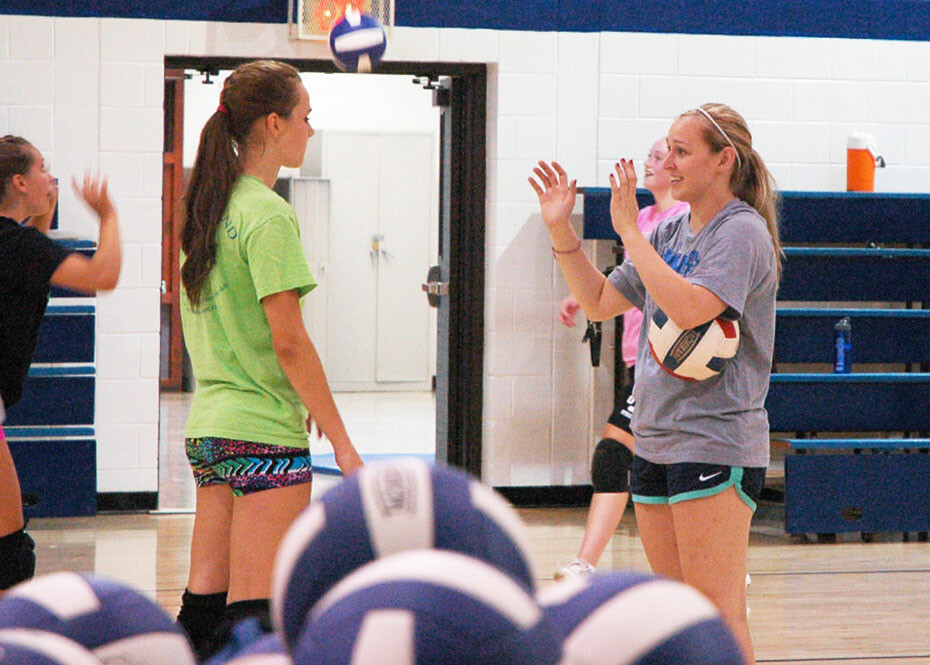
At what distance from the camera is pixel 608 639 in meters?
0.81

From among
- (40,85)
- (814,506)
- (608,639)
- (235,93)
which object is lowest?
(814,506)

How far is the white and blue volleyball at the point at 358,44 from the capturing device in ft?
18.0

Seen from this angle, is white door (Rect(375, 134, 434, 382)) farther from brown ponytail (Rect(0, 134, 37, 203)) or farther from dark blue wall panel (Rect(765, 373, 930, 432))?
brown ponytail (Rect(0, 134, 37, 203))

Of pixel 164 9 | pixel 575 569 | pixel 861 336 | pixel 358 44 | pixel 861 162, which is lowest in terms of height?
pixel 575 569

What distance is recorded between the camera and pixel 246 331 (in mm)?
2484

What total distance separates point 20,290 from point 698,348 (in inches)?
57.4

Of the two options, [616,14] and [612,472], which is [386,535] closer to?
[612,472]

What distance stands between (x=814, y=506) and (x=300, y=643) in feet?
17.9

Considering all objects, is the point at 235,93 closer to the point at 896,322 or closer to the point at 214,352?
the point at 214,352

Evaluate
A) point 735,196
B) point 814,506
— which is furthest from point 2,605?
point 814,506

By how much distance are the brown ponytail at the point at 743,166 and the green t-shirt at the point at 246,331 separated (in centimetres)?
88

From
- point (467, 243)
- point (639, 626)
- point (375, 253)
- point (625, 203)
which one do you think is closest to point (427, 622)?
point (639, 626)

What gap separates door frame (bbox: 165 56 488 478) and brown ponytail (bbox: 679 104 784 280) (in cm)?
395

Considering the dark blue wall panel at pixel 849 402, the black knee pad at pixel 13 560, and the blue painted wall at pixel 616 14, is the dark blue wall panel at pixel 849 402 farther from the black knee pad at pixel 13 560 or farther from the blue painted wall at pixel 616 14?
the black knee pad at pixel 13 560
